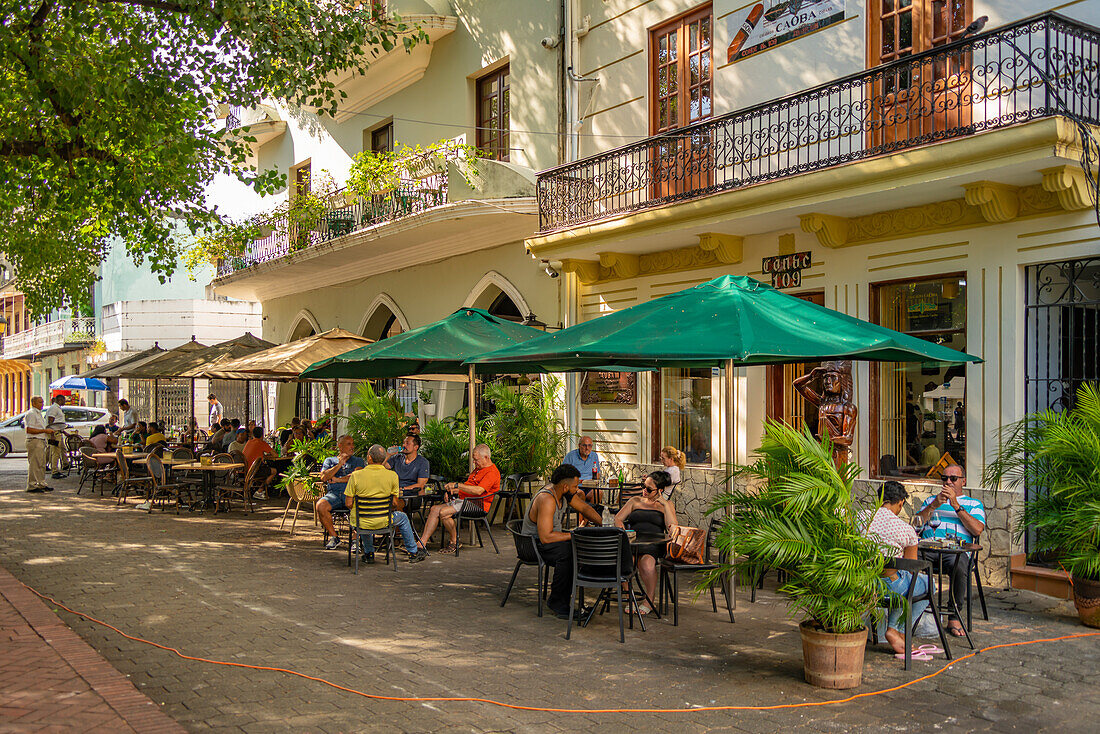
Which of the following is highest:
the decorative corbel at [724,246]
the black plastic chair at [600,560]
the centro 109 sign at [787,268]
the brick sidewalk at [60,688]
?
the decorative corbel at [724,246]

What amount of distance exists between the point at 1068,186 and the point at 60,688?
8.94 metres

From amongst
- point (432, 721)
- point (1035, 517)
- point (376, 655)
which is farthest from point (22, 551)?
point (1035, 517)

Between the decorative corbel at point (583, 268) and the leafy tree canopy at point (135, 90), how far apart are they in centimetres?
432

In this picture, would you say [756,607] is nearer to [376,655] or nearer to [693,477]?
[376,655]

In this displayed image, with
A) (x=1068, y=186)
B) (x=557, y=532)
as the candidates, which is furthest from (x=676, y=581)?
(x=1068, y=186)

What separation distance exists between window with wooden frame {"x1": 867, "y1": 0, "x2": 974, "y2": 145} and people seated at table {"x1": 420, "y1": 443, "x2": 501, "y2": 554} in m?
5.71

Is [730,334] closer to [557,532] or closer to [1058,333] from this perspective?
[557,532]

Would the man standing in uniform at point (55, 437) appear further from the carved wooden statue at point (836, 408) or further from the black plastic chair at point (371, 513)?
the carved wooden statue at point (836, 408)

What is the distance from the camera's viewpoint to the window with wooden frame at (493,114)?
16203 mm

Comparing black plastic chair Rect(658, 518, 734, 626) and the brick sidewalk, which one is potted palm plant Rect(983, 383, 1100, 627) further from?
the brick sidewalk

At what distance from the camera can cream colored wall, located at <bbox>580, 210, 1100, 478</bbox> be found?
8.98m

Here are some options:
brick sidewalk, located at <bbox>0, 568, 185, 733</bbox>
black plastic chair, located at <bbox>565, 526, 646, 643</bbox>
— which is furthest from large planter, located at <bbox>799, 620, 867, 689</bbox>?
brick sidewalk, located at <bbox>0, 568, 185, 733</bbox>

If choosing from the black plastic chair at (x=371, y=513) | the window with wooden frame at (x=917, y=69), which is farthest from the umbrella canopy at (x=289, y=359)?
the window with wooden frame at (x=917, y=69)

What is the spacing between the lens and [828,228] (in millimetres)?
10609
